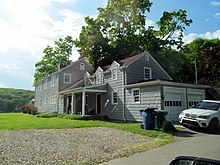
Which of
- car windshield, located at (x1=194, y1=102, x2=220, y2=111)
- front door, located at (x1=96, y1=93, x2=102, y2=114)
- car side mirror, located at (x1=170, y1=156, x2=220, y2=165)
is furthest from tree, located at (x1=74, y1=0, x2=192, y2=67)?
car side mirror, located at (x1=170, y1=156, x2=220, y2=165)

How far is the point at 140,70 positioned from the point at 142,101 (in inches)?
180

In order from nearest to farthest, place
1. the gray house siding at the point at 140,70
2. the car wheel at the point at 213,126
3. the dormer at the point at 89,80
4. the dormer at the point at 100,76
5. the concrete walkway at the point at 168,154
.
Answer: the concrete walkway at the point at 168,154, the car wheel at the point at 213,126, the gray house siding at the point at 140,70, the dormer at the point at 100,76, the dormer at the point at 89,80

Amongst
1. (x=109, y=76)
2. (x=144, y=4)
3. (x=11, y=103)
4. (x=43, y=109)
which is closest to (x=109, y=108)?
(x=109, y=76)

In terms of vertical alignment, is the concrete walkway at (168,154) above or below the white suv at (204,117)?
below

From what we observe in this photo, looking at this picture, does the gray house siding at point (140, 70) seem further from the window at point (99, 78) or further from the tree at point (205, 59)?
the tree at point (205, 59)

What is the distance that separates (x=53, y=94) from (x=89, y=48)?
10.3 metres

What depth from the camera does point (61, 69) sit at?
103ft

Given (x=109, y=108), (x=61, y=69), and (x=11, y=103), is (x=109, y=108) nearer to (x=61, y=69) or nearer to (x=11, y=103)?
(x=61, y=69)

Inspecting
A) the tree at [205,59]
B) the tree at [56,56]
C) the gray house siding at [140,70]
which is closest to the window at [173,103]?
the gray house siding at [140,70]

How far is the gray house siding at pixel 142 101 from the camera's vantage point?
16.9 meters

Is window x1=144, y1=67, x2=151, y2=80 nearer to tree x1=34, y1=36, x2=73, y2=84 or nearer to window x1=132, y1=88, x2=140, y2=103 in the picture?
window x1=132, y1=88, x2=140, y2=103

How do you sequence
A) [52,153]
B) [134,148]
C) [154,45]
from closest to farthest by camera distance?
[52,153] < [134,148] < [154,45]

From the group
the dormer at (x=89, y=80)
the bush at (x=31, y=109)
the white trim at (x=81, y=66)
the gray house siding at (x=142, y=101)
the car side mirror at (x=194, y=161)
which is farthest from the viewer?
the bush at (x=31, y=109)

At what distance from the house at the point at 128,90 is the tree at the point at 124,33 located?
5683 mm
